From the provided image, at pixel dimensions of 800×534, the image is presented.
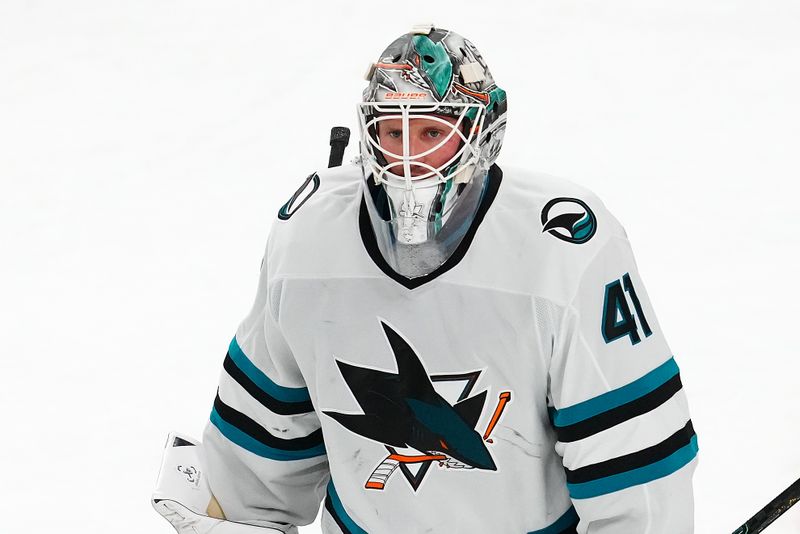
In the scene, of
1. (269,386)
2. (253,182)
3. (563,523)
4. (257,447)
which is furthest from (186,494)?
(253,182)

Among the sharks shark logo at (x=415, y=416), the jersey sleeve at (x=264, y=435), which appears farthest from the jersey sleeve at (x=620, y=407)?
the jersey sleeve at (x=264, y=435)

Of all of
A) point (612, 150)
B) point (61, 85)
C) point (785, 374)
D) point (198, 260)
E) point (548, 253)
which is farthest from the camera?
point (61, 85)

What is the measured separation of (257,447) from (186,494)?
137 mm

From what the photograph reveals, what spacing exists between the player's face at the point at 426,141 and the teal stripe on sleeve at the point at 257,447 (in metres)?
0.56

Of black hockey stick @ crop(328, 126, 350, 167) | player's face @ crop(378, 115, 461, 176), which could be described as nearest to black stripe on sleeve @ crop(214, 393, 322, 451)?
black hockey stick @ crop(328, 126, 350, 167)

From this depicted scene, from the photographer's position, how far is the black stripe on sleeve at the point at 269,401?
5.64 feet

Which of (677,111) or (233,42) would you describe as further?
(233,42)

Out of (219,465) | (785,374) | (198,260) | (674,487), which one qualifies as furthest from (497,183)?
(198,260)

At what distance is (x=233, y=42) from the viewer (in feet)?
15.6

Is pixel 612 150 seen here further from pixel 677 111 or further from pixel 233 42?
pixel 233 42

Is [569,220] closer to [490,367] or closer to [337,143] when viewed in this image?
[490,367]

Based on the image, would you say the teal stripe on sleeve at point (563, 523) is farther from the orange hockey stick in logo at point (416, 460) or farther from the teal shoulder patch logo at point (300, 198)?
the teal shoulder patch logo at point (300, 198)

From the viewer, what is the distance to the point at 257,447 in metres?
1.77

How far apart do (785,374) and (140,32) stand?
3.17m
